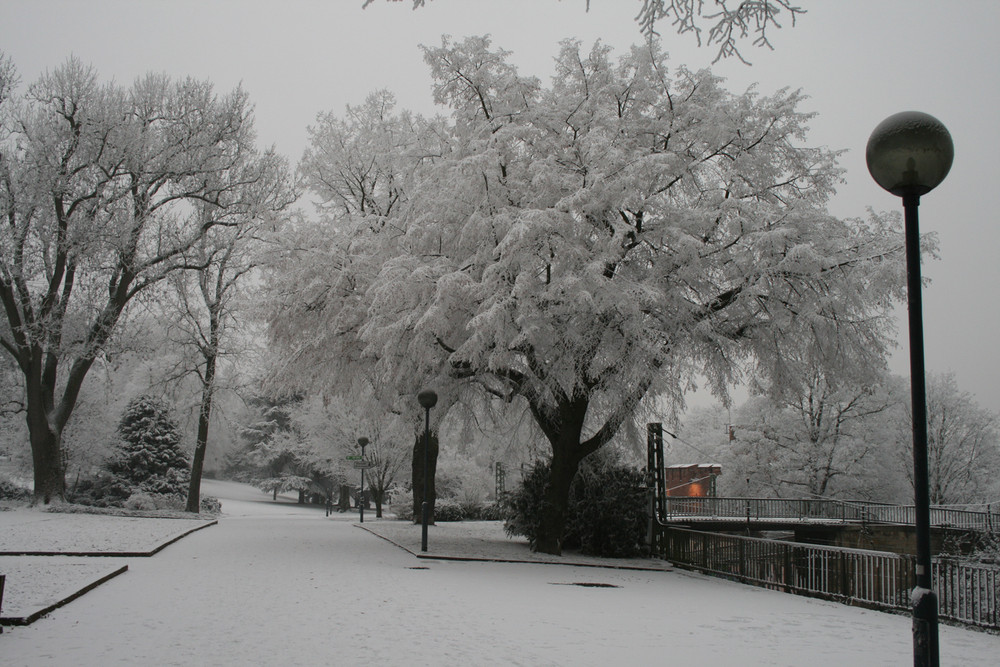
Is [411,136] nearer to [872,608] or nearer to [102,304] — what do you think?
[102,304]

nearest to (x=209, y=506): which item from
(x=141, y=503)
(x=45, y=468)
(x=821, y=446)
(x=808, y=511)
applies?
(x=141, y=503)

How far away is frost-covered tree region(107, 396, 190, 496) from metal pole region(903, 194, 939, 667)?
41.3 meters

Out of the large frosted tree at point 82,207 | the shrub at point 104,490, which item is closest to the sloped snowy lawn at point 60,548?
the large frosted tree at point 82,207

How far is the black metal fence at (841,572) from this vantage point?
10445 mm

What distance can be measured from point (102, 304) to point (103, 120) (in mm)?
7241

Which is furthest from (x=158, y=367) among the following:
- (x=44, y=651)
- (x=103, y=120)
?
(x=44, y=651)

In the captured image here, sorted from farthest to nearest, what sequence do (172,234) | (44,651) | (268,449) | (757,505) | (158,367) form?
(268,449)
(158,367)
(757,505)
(172,234)
(44,651)

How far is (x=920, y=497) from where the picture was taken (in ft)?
13.6

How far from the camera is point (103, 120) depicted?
2559cm

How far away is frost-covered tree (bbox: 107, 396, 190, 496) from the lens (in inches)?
1595

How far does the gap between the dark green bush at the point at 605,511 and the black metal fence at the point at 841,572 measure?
3.11ft

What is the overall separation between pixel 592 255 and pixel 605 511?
7319 mm

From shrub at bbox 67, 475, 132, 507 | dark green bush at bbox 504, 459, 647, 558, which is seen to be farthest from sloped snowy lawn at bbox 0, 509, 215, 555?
shrub at bbox 67, 475, 132, 507

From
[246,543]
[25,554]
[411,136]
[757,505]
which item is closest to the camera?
[25,554]
